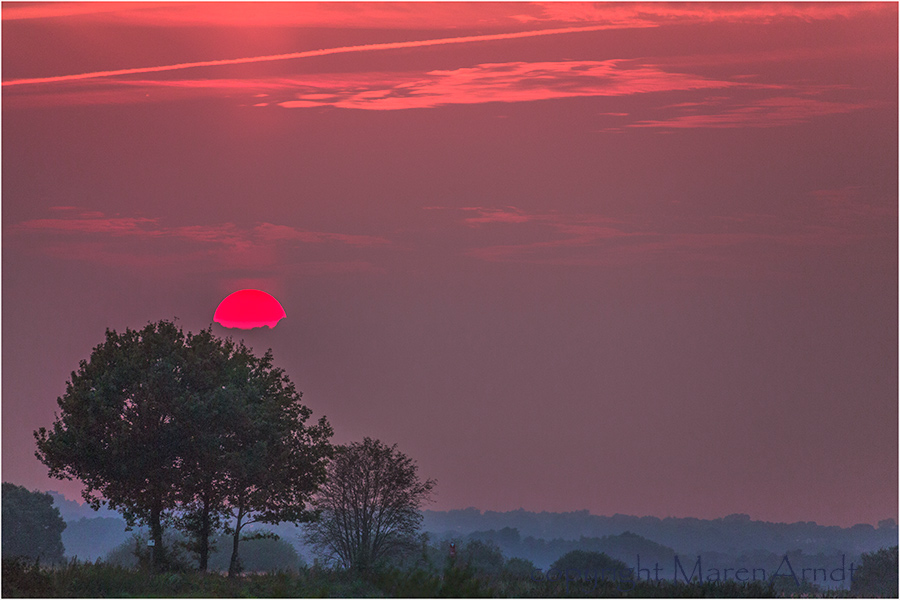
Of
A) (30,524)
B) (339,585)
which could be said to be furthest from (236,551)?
(30,524)

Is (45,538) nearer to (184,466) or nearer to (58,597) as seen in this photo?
(184,466)

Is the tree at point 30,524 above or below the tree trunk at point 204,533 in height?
below

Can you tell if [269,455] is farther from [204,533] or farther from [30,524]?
[30,524]

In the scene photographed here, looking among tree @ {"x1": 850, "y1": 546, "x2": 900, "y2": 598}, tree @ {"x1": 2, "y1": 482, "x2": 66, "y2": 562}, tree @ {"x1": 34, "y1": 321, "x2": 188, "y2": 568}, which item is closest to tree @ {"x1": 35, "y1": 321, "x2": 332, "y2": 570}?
tree @ {"x1": 34, "y1": 321, "x2": 188, "y2": 568}

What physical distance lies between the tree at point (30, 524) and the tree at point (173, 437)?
2791 inches

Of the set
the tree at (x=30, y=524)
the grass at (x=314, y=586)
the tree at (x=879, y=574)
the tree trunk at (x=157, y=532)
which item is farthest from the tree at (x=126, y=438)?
the tree at (x=30, y=524)

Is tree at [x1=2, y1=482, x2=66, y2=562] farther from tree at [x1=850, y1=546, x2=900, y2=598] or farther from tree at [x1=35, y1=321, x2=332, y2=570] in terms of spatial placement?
tree at [x1=850, y1=546, x2=900, y2=598]

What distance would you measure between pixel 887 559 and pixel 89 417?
77941mm

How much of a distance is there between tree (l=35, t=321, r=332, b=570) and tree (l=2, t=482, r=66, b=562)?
70.9 metres

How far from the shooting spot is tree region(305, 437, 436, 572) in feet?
185

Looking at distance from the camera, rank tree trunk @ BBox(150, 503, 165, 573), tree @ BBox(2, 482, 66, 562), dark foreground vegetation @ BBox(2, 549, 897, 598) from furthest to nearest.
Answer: tree @ BBox(2, 482, 66, 562) < tree trunk @ BBox(150, 503, 165, 573) < dark foreground vegetation @ BBox(2, 549, 897, 598)

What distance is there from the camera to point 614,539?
153 meters

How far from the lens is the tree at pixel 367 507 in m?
56.5

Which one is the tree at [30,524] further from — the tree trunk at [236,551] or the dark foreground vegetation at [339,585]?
the dark foreground vegetation at [339,585]
